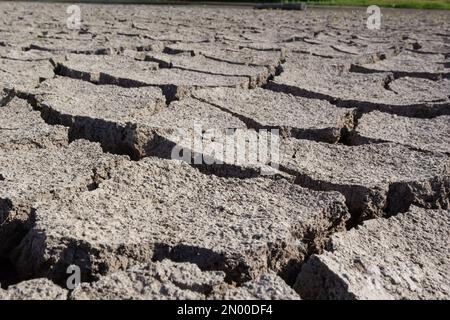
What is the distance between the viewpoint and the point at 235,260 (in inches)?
50.7

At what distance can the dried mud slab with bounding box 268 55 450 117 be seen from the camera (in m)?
2.70

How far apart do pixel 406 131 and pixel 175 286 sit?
141 centimetres

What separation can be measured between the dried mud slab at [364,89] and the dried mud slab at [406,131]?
193 mm

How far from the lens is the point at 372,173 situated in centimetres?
180

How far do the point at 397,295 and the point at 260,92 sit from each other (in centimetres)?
178

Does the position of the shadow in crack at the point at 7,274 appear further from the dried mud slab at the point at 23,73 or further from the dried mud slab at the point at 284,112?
the dried mud slab at the point at 23,73

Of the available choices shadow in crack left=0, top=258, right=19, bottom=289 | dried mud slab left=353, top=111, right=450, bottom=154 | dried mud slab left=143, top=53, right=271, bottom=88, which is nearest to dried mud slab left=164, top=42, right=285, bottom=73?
dried mud slab left=143, top=53, right=271, bottom=88

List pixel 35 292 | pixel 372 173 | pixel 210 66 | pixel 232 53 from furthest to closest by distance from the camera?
pixel 232 53 → pixel 210 66 → pixel 372 173 → pixel 35 292

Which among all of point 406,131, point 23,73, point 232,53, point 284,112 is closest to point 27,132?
point 284,112

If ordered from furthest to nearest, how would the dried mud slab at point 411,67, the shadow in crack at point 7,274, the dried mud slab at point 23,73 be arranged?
the dried mud slab at point 411,67
the dried mud slab at point 23,73
the shadow in crack at point 7,274

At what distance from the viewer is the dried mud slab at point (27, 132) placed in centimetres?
199

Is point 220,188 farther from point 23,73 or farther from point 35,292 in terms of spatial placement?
point 23,73

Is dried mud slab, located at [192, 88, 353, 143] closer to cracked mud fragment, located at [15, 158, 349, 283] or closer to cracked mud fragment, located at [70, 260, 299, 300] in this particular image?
cracked mud fragment, located at [15, 158, 349, 283]

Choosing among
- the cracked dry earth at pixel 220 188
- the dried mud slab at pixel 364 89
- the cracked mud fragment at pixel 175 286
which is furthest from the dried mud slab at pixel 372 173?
the dried mud slab at pixel 364 89
